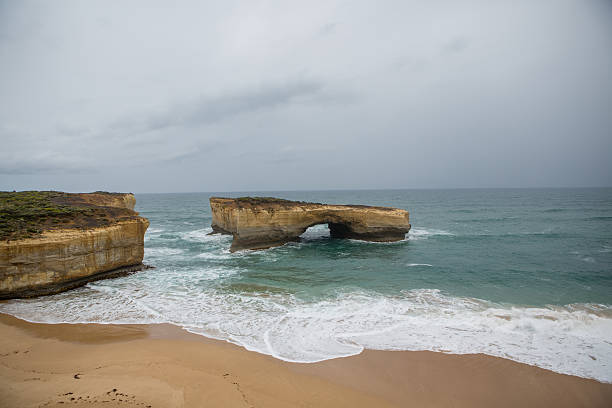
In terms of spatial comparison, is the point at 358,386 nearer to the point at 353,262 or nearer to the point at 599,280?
the point at 353,262

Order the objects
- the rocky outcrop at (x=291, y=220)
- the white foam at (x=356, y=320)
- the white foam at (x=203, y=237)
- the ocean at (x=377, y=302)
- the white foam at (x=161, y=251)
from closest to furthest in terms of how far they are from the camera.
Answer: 1. the white foam at (x=356, y=320)
2. the ocean at (x=377, y=302)
3. the white foam at (x=161, y=251)
4. the rocky outcrop at (x=291, y=220)
5. the white foam at (x=203, y=237)

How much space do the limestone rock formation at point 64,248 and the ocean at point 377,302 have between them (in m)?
0.64

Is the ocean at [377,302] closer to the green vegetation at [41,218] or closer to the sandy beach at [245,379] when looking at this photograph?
the sandy beach at [245,379]

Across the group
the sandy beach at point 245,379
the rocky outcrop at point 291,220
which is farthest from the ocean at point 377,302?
the rocky outcrop at point 291,220

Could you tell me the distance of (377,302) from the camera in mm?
10398

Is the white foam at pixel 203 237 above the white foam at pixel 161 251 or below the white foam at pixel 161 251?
above

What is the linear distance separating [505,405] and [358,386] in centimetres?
290

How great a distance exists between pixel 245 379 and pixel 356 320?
4086mm

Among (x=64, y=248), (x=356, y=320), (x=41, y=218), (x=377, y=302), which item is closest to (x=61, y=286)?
(x=64, y=248)

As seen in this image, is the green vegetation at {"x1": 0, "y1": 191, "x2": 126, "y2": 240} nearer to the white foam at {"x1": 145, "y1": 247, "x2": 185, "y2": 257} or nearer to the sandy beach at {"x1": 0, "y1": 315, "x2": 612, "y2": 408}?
the white foam at {"x1": 145, "y1": 247, "x2": 185, "y2": 257}

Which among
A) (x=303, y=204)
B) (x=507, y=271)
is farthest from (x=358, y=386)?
(x=303, y=204)

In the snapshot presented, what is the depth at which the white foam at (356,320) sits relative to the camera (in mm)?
7318

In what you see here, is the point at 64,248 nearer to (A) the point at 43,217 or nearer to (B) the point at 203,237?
(A) the point at 43,217

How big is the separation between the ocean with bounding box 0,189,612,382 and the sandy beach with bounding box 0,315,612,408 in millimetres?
468
